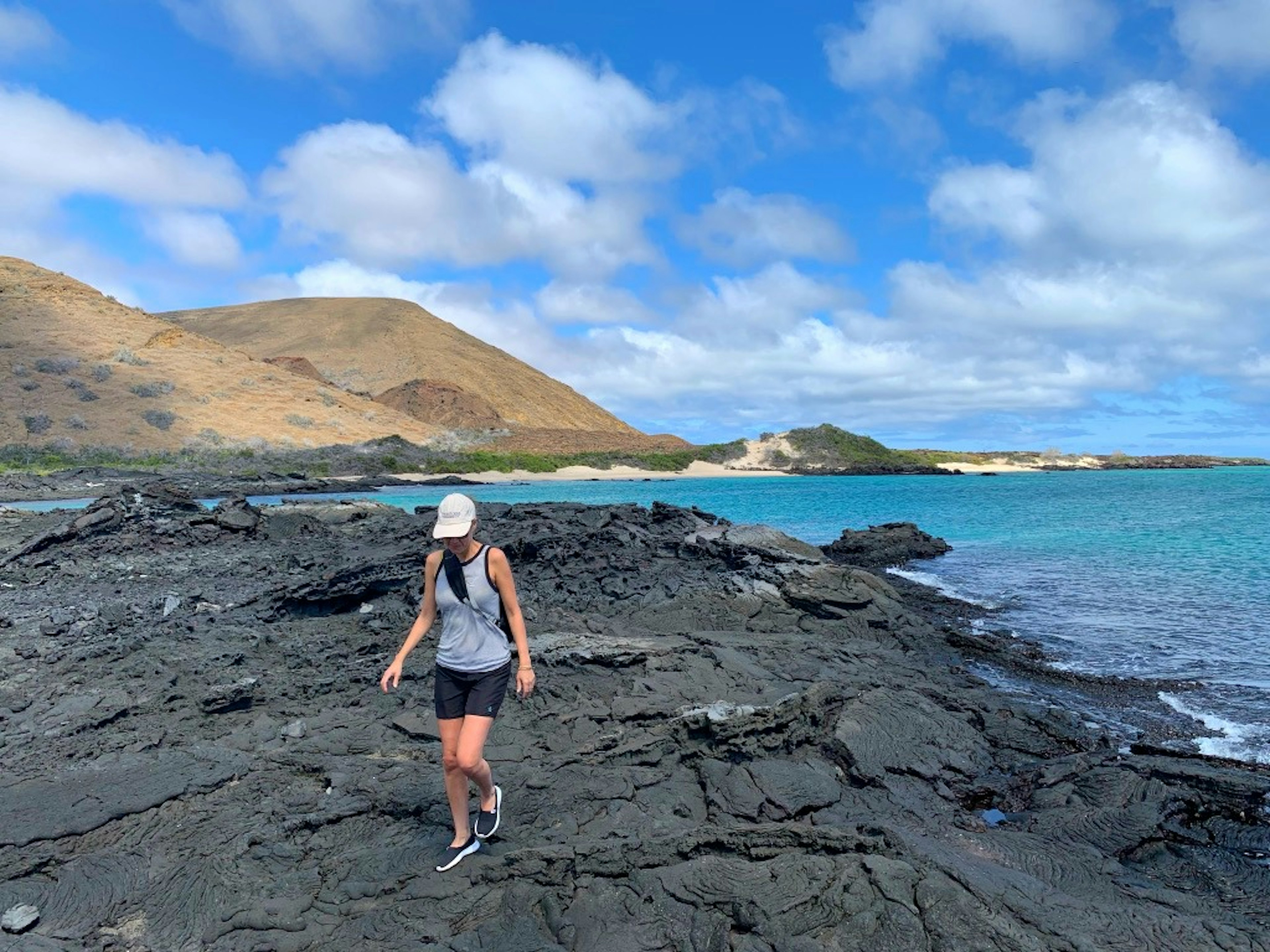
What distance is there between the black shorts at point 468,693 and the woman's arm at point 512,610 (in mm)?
130

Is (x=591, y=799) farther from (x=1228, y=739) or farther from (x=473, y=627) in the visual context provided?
(x=1228, y=739)

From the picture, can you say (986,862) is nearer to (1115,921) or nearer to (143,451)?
(1115,921)

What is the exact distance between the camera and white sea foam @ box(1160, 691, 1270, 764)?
7672 millimetres

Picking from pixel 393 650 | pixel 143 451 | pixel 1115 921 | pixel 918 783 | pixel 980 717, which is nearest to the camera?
pixel 1115 921

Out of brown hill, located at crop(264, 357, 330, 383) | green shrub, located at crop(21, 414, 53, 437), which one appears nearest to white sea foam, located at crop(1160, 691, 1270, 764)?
green shrub, located at crop(21, 414, 53, 437)

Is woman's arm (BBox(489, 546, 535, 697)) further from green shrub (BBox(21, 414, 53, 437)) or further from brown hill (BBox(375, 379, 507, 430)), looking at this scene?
brown hill (BBox(375, 379, 507, 430))

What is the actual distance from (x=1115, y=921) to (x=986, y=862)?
2.74 feet

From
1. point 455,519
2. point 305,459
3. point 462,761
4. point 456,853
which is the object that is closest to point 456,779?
point 462,761

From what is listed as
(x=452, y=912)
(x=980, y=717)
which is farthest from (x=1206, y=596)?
(x=452, y=912)

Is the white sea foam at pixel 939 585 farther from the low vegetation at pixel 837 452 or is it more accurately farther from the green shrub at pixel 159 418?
the low vegetation at pixel 837 452

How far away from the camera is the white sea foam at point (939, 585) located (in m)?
16.3

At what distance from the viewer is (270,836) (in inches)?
196

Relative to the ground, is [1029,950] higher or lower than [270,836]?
higher

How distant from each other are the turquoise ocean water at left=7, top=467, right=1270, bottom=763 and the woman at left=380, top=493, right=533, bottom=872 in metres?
7.25
